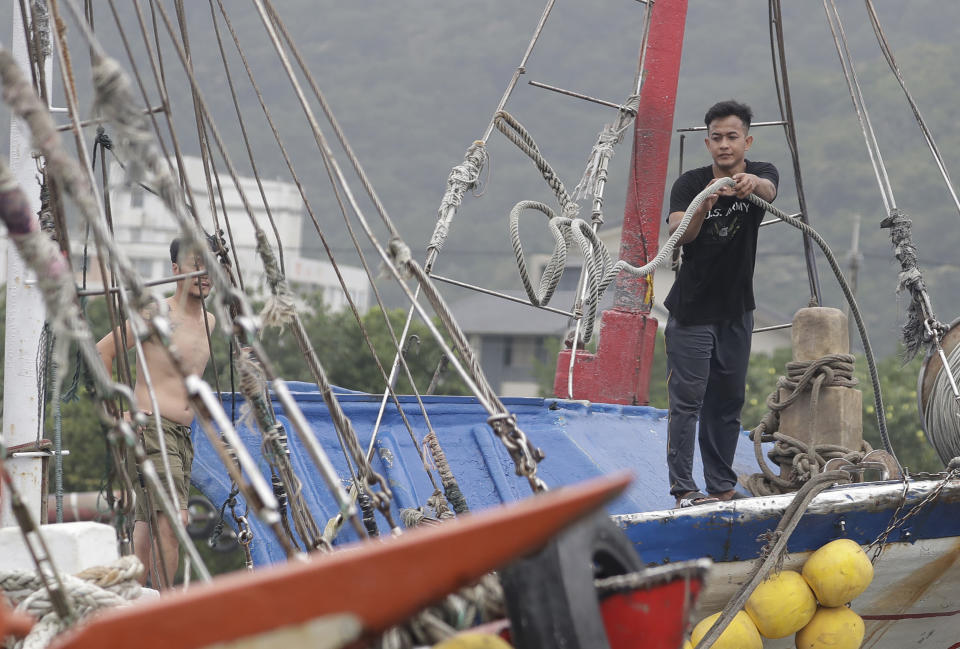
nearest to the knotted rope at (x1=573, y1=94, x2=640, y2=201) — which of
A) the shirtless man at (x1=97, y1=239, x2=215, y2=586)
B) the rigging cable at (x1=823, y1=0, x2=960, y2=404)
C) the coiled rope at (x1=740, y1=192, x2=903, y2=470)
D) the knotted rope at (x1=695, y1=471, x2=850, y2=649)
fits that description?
the coiled rope at (x1=740, y1=192, x2=903, y2=470)

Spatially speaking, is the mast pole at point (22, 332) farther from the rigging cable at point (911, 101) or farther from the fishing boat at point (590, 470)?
the rigging cable at point (911, 101)

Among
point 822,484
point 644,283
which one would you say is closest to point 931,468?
point 644,283

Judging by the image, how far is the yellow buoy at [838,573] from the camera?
322cm

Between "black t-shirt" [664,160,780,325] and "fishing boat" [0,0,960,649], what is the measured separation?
18 cm

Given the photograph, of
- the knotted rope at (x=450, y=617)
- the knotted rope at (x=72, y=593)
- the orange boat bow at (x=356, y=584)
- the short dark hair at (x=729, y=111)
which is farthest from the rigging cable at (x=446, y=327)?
the short dark hair at (x=729, y=111)

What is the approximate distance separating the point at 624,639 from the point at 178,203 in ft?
4.03

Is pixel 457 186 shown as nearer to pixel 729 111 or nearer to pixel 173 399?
pixel 729 111

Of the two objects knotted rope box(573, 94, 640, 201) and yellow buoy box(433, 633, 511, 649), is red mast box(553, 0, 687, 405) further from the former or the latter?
yellow buoy box(433, 633, 511, 649)

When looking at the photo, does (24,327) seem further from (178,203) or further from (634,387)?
(634,387)

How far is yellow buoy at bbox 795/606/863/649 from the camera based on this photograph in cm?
323

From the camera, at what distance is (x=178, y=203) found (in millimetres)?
2178

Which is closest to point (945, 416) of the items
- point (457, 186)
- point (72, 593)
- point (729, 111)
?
point (729, 111)

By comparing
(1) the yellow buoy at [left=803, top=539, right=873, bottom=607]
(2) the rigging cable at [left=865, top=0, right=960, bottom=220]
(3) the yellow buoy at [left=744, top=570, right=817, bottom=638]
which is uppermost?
(2) the rigging cable at [left=865, top=0, right=960, bottom=220]

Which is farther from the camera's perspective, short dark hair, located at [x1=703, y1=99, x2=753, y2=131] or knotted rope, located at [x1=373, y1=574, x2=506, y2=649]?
short dark hair, located at [x1=703, y1=99, x2=753, y2=131]
